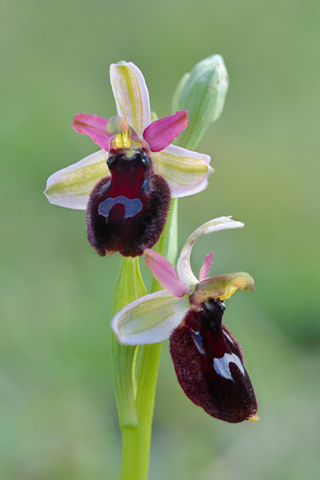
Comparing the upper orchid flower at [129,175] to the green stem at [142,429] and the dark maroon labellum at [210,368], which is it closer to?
the dark maroon labellum at [210,368]

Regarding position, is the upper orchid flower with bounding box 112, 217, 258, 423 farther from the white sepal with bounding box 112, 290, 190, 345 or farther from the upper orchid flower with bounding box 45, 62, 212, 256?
the upper orchid flower with bounding box 45, 62, 212, 256

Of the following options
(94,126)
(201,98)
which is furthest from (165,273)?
(201,98)

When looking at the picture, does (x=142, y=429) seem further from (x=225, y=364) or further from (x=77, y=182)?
(x=77, y=182)

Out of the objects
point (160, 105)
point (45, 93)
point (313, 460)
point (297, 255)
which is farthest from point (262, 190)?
point (313, 460)

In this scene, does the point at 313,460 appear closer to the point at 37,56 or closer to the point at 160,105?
the point at 160,105

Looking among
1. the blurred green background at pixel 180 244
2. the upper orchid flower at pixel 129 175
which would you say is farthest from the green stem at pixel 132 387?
the blurred green background at pixel 180 244

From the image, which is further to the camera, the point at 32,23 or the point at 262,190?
the point at 32,23

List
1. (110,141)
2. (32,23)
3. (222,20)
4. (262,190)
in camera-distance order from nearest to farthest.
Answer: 1. (110,141)
2. (262,190)
3. (32,23)
4. (222,20)
